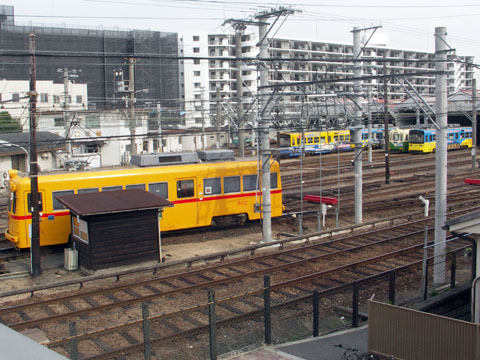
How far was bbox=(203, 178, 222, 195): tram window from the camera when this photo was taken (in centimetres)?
1881

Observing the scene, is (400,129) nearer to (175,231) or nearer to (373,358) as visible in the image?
(175,231)

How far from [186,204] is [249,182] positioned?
A: 8.66 ft

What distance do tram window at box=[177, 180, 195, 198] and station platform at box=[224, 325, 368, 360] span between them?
9.55 metres

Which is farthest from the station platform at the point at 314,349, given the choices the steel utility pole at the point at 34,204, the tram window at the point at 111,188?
the tram window at the point at 111,188

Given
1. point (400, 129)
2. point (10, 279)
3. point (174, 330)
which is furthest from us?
point (400, 129)

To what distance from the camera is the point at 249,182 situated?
19766 millimetres

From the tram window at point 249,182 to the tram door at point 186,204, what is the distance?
2056mm

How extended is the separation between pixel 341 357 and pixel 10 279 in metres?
9.66

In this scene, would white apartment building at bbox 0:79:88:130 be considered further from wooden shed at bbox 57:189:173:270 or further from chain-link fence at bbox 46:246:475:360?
chain-link fence at bbox 46:246:475:360

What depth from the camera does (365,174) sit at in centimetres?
3503

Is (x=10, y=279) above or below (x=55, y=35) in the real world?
below

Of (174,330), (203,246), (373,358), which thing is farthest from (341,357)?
(203,246)

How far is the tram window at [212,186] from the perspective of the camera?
61.7 ft

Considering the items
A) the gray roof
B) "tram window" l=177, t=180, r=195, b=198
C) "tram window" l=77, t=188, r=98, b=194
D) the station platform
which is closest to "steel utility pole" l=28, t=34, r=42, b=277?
"tram window" l=77, t=188, r=98, b=194
